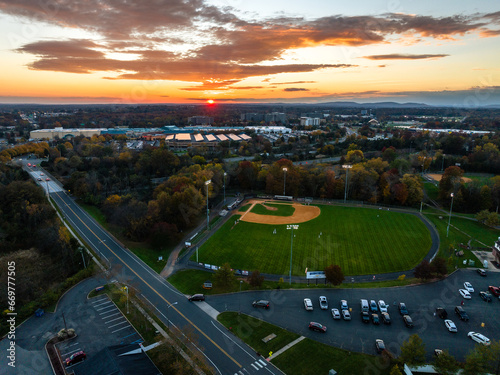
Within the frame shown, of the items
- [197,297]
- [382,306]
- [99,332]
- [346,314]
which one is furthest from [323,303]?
[99,332]

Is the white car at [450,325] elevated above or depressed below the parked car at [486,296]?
above

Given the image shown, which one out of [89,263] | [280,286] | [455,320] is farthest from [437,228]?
[89,263]

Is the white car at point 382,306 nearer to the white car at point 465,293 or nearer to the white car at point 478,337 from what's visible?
the white car at point 478,337

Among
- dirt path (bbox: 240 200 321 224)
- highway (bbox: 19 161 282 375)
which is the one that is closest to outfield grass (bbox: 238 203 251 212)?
dirt path (bbox: 240 200 321 224)

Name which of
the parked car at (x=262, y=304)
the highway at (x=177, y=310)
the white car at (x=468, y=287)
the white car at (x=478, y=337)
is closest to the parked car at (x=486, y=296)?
the white car at (x=468, y=287)

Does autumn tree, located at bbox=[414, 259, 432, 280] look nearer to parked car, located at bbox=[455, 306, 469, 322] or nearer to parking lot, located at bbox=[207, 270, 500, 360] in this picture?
parking lot, located at bbox=[207, 270, 500, 360]

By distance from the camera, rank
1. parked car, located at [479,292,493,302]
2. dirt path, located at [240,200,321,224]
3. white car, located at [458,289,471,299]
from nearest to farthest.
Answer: parked car, located at [479,292,493,302]
white car, located at [458,289,471,299]
dirt path, located at [240,200,321,224]
